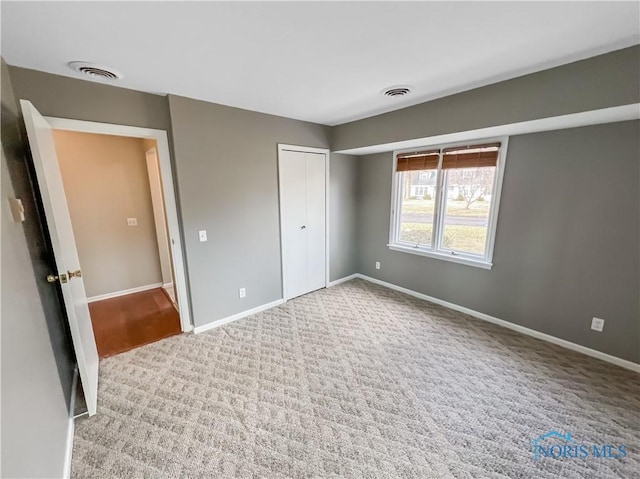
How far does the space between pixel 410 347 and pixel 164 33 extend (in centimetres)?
297

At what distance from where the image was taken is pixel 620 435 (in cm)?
160

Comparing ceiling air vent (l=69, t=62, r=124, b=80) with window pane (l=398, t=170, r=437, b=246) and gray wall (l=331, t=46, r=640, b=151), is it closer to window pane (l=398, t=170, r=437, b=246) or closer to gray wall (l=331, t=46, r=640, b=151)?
gray wall (l=331, t=46, r=640, b=151)

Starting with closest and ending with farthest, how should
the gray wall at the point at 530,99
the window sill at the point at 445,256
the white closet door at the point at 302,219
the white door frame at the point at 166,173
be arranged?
the gray wall at the point at 530,99, the white door frame at the point at 166,173, the window sill at the point at 445,256, the white closet door at the point at 302,219

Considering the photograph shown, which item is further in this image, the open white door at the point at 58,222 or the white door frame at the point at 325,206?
the white door frame at the point at 325,206

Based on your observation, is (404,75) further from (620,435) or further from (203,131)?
(620,435)

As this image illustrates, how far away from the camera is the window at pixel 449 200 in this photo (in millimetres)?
2781

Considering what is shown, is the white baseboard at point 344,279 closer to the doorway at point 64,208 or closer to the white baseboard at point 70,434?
the doorway at point 64,208

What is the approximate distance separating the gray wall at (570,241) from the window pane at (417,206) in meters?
0.74

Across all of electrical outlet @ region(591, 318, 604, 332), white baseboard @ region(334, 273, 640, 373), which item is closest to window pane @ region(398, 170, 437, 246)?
white baseboard @ region(334, 273, 640, 373)

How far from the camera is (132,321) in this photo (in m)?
3.00

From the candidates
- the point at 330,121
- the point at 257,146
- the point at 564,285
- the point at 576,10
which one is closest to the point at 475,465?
the point at 564,285

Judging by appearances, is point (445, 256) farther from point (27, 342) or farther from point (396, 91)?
point (27, 342)

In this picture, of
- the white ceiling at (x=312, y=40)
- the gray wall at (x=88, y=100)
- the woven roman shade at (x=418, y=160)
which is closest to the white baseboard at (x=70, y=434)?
the gray wall at (x=88, y=100)

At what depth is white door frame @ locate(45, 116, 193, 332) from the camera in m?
2.00
